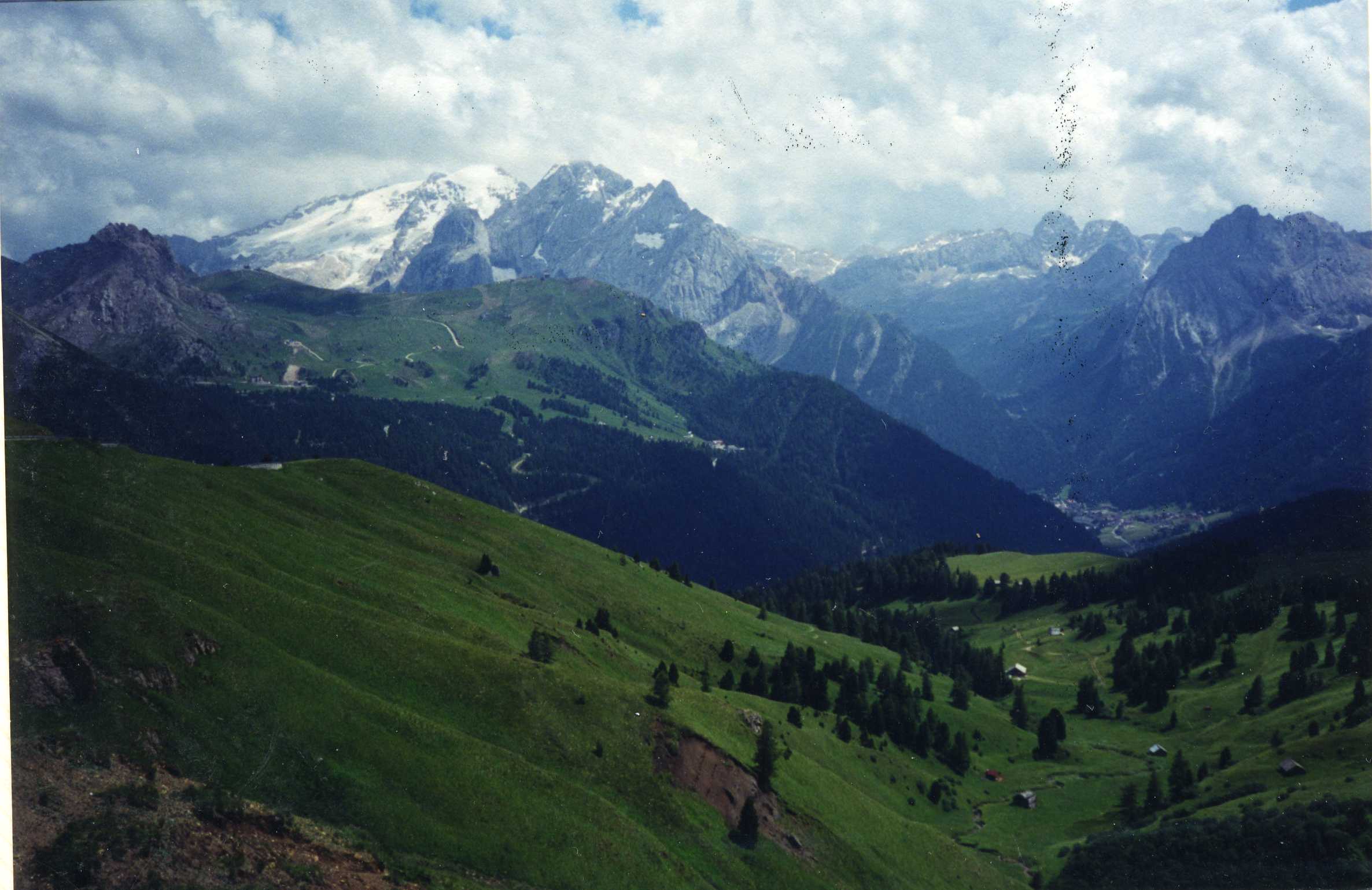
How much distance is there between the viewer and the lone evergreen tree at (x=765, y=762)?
8781 cm

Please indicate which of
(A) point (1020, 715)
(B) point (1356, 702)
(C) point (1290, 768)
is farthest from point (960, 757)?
(B) point (1356, 702)

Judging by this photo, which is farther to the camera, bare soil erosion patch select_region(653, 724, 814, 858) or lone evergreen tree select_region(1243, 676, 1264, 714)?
lone evergreen tree select_region(1243, 676, 1264, 714)

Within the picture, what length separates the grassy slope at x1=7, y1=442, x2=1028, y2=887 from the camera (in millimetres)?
57188

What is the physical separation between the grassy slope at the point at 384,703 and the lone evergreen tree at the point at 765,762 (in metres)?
2.13

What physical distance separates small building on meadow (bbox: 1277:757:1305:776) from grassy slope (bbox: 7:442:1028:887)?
47235mm

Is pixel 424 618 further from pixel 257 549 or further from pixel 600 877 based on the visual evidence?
pixel 600 877

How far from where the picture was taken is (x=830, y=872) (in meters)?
83.1

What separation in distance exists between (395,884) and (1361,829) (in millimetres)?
84815

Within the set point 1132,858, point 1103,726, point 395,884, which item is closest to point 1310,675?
point 1103,726

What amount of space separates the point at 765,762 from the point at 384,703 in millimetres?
37520

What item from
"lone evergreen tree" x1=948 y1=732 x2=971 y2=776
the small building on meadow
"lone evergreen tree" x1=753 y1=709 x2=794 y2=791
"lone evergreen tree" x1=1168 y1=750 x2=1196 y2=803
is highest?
the small building on meadow

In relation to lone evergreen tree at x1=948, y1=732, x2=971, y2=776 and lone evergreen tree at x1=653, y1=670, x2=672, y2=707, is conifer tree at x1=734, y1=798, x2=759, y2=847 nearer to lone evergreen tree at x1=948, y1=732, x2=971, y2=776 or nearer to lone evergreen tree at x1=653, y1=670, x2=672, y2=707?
lone evergreen tree at x1=653, y1=670, x2=672, y2=707

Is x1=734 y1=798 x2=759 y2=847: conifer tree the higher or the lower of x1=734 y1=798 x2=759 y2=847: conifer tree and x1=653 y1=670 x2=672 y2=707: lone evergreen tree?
the lower

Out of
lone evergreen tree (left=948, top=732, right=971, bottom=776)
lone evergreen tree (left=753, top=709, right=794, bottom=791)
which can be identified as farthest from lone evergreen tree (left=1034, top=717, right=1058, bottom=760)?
lone evergreen tree (left=753, top=709, right=794, bottom=791)
